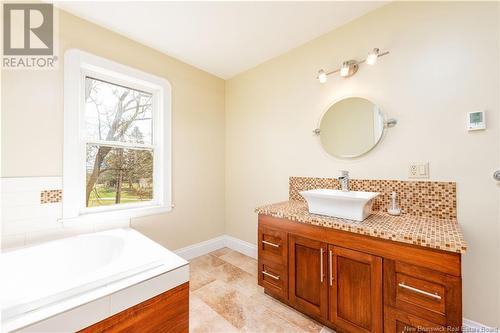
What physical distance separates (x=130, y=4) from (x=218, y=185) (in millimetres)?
2222

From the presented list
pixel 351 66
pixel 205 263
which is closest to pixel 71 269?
pixel 205 263

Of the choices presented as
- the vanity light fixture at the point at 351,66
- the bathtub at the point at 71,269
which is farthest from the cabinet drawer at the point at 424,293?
the vanity light fixture at the point at 351,66

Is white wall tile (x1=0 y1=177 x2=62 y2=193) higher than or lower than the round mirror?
lower

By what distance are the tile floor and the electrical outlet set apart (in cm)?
136

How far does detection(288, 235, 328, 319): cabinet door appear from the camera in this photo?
1530 mm

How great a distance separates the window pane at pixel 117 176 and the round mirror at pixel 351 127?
2.06m

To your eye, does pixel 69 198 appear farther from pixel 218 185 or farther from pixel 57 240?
pixel 218 185

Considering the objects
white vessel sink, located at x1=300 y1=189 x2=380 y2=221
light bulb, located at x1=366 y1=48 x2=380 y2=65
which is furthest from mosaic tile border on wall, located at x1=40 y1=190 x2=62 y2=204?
light bulb, located at x1=366 y1=48 x2=380 y2=65

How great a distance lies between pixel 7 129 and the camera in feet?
5.25

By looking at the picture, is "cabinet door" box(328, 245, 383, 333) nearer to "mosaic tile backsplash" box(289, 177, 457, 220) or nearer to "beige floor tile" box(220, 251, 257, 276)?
"mosaic tile backsplash" box(289, 177, 457, 220)

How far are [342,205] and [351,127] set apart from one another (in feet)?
2.73

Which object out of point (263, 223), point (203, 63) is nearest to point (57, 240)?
point (263, 223)

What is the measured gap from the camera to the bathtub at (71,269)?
938 millimetres

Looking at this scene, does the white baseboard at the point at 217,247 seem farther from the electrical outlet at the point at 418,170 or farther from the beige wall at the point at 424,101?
the electrical outlet at the point at 418,170
